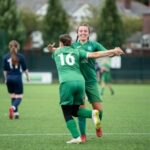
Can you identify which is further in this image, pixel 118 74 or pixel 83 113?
pixel 118 74

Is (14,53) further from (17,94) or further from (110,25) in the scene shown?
(110,25)

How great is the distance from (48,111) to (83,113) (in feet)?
27.8

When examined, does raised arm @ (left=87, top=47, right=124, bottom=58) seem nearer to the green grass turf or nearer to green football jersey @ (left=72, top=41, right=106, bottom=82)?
green football jersey @ (left=72, top=41, right=106, bottom=82)

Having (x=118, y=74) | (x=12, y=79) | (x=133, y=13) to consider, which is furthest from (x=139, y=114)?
(x=133, y=13)

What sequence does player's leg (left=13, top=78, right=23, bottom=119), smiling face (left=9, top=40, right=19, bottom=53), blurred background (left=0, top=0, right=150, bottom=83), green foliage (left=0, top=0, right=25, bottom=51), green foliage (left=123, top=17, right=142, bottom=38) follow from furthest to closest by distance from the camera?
green foliage (left=123, top=17, right=142, bottom=38)
green foliage (left=0, top=0, right=25, bottom=51)
blurred background (left=0, top=0, right=150, bottom=83)
player's leg (left=13, top=78, right=23, bottom=119)
smiling face (left=9, top=40, right=19, bottom=53)

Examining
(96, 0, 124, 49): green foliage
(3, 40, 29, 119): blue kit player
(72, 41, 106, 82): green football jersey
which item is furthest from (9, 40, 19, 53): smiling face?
(96, 0, 124, 49): green foliage

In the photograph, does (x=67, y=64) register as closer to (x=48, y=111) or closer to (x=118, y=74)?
(x=48, y=111)

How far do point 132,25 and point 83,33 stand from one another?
267ft

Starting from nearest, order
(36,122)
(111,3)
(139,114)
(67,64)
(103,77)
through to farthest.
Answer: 1. (67,64)
2. (36,122)
3. (139,114)
4. (103,77)
5. (111,3)

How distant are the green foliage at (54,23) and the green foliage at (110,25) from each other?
322 centimetres

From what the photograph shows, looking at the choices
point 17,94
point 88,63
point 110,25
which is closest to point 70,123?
point 88,63

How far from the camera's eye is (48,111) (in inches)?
840

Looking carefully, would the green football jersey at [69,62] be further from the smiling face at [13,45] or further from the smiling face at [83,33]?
the smiling face at [13,45]

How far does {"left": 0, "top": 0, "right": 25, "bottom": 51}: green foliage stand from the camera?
196 feet
